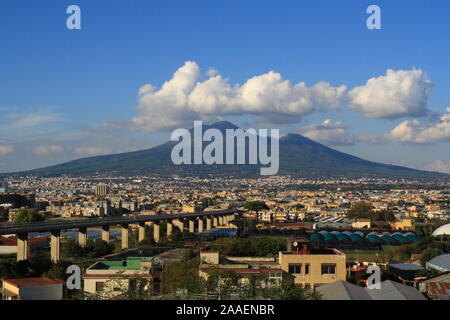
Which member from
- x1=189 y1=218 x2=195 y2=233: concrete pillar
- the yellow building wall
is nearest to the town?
the yellow building wall

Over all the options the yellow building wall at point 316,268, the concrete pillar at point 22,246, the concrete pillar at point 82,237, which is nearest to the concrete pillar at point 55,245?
the concrete pillar at point 22,246

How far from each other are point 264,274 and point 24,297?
5956 mm

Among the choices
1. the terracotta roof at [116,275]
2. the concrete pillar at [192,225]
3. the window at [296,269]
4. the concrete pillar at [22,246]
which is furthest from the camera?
the concrete pillar at [192,225]

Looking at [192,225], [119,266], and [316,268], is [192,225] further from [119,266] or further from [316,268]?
[316,268]

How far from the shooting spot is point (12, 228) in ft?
97.0

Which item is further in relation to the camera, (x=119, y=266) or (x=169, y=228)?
(x=169, y=228)

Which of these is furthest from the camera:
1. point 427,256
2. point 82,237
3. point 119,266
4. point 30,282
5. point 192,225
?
point 192,225

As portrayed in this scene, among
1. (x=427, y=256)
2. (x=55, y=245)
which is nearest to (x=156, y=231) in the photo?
(x=55, y=245)

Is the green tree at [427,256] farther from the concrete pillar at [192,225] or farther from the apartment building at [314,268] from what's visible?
the concrete pillar at [192,225]

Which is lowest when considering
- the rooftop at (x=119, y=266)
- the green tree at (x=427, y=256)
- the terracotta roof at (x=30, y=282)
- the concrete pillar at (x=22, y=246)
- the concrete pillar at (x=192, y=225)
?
the concrete pillar at (x=192, y=225)

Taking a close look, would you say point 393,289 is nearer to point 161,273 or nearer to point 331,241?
point 161,273

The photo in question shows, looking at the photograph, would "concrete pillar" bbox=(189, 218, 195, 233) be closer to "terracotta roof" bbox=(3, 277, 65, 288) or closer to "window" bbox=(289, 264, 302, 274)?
"window" bbox=(289, 264, 302, 274)

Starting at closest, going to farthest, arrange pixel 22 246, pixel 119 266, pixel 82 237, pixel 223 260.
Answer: pixel 119 266 < pixel 223 260 < pixel 22 246 < pixel 82 237
